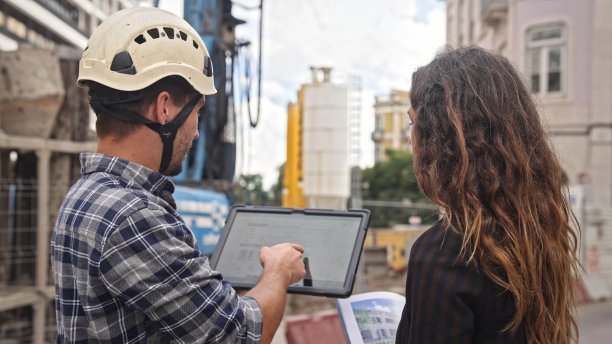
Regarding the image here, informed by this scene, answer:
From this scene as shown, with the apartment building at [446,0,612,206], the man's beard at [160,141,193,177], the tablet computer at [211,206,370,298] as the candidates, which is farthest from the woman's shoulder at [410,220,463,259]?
the apartment building at [446,0,612,206]

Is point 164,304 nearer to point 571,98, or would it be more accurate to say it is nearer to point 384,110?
point 571,98

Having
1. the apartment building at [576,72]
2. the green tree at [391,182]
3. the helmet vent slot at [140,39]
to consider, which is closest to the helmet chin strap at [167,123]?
the helmet vent slot at [140,39]

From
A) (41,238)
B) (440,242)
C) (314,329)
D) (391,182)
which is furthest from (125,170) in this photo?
(391,182)

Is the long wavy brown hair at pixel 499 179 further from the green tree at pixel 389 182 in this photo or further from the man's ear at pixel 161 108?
the green tree at pixel 389 182

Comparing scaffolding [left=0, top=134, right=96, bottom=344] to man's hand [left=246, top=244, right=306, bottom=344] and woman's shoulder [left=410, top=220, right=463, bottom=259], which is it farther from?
woman's shoulder [left=410, top=220, right=463, bottom=259]

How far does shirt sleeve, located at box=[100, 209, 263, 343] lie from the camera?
4.67 feet

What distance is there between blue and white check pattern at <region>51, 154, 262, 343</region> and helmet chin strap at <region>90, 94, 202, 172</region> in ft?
0.64

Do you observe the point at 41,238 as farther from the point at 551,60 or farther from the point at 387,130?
the point at 387,130

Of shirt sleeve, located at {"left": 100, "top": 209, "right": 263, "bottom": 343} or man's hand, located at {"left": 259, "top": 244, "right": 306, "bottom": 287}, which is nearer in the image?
shirt sleeve, located at {"left": 100, "top": 209, "right": 263, "bottom": 343}

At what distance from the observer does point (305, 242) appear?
2016 mm

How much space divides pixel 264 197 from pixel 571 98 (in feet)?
33.1

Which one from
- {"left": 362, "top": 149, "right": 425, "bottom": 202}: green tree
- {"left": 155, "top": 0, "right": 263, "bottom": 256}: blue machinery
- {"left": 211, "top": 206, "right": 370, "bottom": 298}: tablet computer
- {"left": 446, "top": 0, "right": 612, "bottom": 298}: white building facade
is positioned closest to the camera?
{"left": 211, "top": 206, "right": 370, "bottom": 298}: tablet computer

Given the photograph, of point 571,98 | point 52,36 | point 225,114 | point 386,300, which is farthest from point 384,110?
point 386,300

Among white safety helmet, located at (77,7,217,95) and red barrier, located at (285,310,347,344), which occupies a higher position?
white safety helmet, located at (77,7,217,95)
